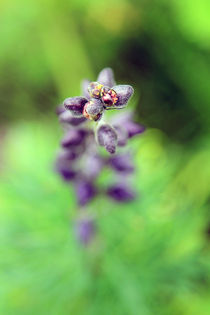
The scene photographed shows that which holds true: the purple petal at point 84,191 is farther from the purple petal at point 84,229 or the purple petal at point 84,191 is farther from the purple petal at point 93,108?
the purple petal at point 93,108

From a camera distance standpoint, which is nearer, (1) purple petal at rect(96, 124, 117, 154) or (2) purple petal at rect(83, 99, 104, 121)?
(2) purple petal at rect(83, 99, 104, 121)

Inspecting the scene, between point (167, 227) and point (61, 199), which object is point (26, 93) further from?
point (167, 227)

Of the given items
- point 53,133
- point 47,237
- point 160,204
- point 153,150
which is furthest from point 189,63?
point 47,237

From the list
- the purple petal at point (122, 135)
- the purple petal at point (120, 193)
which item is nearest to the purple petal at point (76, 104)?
the purple petal at point (122, 135)

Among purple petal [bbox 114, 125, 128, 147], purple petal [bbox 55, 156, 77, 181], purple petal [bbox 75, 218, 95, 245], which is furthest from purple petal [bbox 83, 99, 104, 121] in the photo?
purple petal [bbox 75, 218, 95, 245]

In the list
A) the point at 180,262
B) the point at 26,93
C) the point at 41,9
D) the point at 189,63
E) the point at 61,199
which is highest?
the point at 41,9

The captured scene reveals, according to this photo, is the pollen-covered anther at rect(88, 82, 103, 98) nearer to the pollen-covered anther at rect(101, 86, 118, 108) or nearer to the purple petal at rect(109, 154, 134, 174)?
the pollen-covered anther at rect(101, 86, 118, 108)

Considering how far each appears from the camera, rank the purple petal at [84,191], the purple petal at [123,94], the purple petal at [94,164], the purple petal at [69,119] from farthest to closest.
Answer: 1. the purple petal at [84,191]
2. the purple petal at [94,164]
3. the purple petal at [69,119]
4. the purple petal at [123,94]
